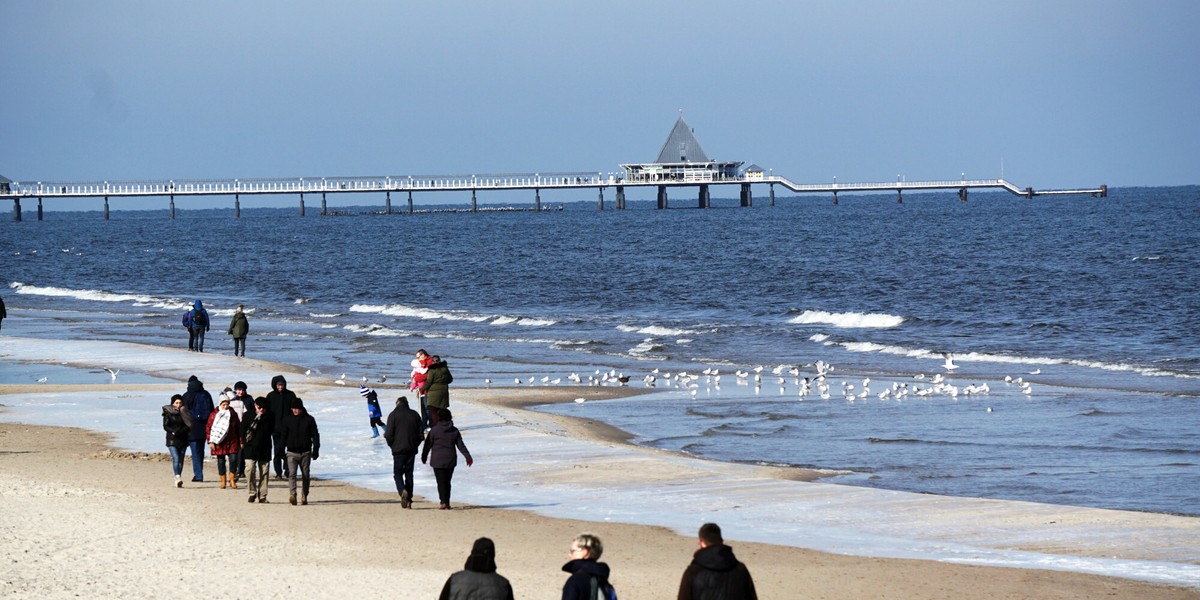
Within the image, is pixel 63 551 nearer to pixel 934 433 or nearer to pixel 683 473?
pixel 683 473

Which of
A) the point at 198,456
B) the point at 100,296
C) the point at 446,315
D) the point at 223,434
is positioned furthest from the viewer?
the point at 100,296

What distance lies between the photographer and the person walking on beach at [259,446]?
15.8 metres

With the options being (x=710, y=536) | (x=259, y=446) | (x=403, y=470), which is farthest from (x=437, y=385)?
(x=710, y=536)

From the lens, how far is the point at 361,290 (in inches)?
2613

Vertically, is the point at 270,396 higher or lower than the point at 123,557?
higher

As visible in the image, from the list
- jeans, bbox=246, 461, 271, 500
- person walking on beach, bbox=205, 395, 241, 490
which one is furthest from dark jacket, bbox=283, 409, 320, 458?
person walking on beach, bbox=205, 395, 241, 490

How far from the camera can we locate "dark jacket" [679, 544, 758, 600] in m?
8.05

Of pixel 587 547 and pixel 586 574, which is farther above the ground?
pixel 587 547

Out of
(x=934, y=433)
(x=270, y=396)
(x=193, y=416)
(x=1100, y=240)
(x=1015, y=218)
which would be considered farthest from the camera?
(x=1015, y=218)

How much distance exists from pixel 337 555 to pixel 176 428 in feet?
14.4

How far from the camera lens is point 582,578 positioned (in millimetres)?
8086

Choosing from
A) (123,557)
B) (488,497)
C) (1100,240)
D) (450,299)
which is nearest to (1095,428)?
(488,497)

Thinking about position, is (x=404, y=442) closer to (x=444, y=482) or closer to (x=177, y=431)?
(x=444, y=482)

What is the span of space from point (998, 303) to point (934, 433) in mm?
29767
